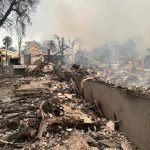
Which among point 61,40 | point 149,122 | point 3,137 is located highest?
point 61,40

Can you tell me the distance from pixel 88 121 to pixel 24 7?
1991 centimetres

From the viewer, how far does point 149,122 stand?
5961mm

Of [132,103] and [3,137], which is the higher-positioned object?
[132,103]

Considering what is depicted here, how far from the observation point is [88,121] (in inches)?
301

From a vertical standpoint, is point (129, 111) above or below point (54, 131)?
above

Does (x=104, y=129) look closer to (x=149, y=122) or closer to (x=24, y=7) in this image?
(x=149, y=122)

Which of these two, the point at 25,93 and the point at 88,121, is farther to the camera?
the point at 25,93

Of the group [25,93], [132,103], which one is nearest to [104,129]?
[132,103]

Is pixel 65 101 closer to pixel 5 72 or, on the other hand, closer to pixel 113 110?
Answer: pixel 113 110

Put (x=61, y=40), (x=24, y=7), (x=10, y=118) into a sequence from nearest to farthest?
(x=10, y=118), (x=24, y=7), (x=61, y=40)

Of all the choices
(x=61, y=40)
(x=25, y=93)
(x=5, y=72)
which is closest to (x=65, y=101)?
(x=25, y=93)

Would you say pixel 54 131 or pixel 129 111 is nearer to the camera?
pixel 54 131

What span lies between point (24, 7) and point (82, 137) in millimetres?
21110

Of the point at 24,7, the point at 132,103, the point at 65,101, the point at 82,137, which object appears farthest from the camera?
the point at 24,7
